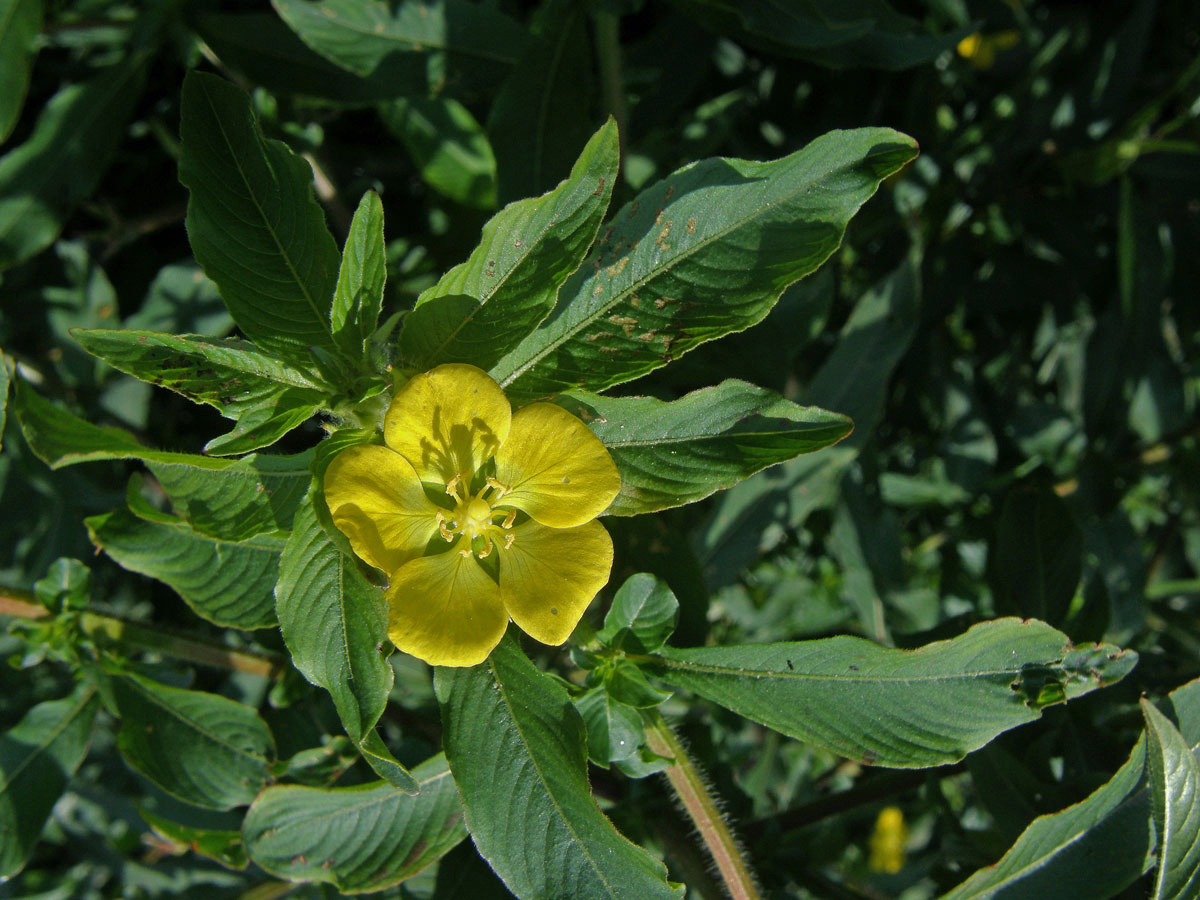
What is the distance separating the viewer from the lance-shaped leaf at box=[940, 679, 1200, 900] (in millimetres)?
1677

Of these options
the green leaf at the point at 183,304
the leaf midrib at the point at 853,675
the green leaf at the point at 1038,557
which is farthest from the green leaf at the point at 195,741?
the green leaf at the point at 1038,557

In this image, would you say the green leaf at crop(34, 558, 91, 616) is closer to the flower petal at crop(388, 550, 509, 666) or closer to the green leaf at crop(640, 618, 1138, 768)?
the flower petal at crop(388, 550, 509, 666)

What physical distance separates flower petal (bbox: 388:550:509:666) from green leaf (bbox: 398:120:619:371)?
314 mm

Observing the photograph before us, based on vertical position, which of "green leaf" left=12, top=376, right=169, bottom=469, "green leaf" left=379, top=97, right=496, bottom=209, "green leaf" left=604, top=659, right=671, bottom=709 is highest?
"green leaf" left=379, top=97, right=496, bottom=209

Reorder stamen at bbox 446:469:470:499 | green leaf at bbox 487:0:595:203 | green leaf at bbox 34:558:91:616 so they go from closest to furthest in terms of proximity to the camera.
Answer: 1. stamen at bbox 446:469:470:499
2. green leaf at bbox 34:558:91:616
3. green leaf at bbox 487:0:595:203

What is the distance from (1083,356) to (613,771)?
245 centimetres

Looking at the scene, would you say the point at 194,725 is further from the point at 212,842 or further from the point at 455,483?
the point at 455,483

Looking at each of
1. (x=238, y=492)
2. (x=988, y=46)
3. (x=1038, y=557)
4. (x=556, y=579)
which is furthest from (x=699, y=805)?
(x=988, y=46)

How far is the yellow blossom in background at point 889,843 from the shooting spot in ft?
13.4

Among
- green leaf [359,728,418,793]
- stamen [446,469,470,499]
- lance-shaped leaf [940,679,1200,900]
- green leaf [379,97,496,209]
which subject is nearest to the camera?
green leaf [359,728,418,793]

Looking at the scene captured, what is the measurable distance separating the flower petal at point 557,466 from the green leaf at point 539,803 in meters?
0.27

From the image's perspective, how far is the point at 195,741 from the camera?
190 centimetres

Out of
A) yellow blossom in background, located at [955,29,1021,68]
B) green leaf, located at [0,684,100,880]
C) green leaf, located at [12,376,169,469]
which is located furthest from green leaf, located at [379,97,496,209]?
yellow blossom in background, located at [955,29,1021,68]

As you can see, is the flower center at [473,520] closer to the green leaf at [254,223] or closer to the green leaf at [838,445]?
the green leaf at [254,223]
